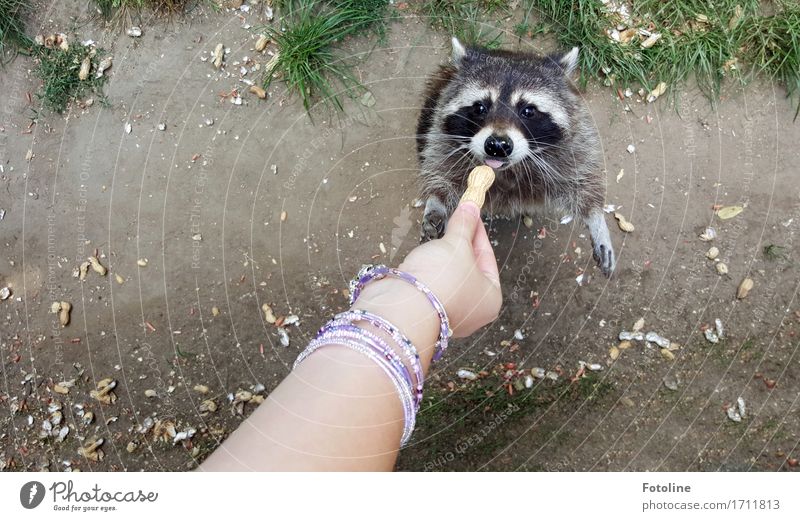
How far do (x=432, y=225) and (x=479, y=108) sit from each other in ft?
1.24

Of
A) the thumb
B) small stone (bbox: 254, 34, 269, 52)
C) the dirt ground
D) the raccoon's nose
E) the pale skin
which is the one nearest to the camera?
the pale skin

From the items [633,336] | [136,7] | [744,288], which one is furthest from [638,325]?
[136,7]

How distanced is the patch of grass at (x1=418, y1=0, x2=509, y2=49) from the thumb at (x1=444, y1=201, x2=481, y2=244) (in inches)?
30.5

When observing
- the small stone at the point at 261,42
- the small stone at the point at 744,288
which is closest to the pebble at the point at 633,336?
the small stone at the point at 744,288

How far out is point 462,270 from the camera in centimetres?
109

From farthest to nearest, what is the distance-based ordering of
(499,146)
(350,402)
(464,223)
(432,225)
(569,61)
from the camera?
(432,225) → (569,61) → (499,146) → (464,223) → (350,402)

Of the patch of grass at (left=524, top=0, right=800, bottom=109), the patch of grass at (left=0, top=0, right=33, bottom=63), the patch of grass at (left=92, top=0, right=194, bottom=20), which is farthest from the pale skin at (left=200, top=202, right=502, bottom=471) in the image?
the patch of grass at (left=0, top=0, right=33, bottom=63)

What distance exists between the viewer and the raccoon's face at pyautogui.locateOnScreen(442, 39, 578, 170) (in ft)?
4.55

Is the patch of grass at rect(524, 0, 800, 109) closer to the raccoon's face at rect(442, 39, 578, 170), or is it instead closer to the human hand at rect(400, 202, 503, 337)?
the raccoon's face at rect(442, 39, 578, 170)

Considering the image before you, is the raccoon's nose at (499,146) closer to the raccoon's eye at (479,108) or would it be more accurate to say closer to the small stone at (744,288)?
the raccoon's eye at (479,108)

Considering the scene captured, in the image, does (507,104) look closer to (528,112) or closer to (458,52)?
(528,112)

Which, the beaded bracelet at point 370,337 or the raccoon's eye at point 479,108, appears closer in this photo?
the beaded bracelet at point 370,337

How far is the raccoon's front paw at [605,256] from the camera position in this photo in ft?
5.27
